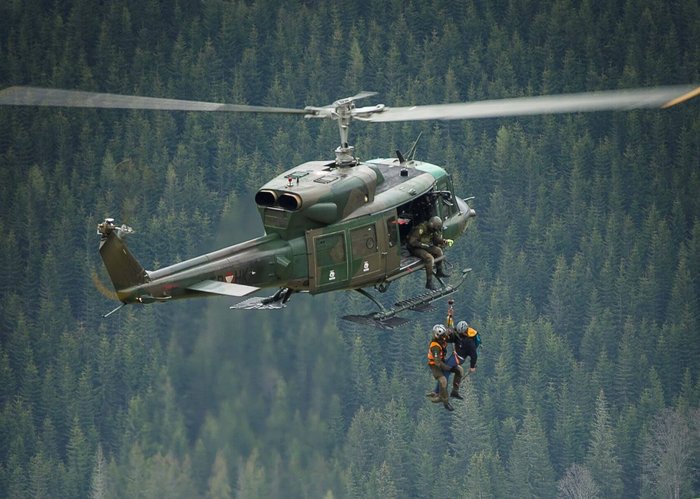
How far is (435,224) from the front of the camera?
46531mm

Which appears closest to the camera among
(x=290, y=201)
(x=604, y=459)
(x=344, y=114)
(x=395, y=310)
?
(x=290, y=201)

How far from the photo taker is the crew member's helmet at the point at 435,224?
46562 mm

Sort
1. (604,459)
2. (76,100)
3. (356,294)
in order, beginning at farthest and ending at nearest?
(604,459), (356,294), (76,100)

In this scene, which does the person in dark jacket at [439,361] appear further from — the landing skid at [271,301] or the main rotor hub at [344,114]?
the main rotor hub at [344,114]

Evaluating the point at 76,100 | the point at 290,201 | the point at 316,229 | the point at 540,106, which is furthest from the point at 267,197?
the point at 540,106

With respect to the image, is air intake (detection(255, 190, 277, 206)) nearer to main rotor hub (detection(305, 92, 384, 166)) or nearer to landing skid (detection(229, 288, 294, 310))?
landing skid (detection(229, 288, 294, 310))

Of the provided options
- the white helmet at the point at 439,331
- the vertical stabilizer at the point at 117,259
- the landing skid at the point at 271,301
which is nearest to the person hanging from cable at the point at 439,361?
the white helmet at the point at 439,331

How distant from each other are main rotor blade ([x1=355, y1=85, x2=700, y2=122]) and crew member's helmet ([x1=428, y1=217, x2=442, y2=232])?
2.59 meters

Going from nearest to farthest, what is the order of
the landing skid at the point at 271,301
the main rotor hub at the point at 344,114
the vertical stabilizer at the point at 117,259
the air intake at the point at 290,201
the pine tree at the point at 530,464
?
the vertical stabilizer at the point at 117,259 < the air intake at the point at 290,201 < the landing skid at the point at 271,301 < the main rotor hub at the point at 344,114 < the pine tree at the point at 530,464

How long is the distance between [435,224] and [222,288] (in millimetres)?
6415

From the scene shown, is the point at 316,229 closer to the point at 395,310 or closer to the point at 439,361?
the point at 395,310

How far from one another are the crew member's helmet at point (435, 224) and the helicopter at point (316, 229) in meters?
0.61

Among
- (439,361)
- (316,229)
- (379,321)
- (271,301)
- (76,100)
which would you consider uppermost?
(76,100)

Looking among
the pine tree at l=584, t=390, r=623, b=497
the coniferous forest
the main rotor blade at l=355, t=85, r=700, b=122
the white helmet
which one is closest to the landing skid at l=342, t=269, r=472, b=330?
the white helmet
